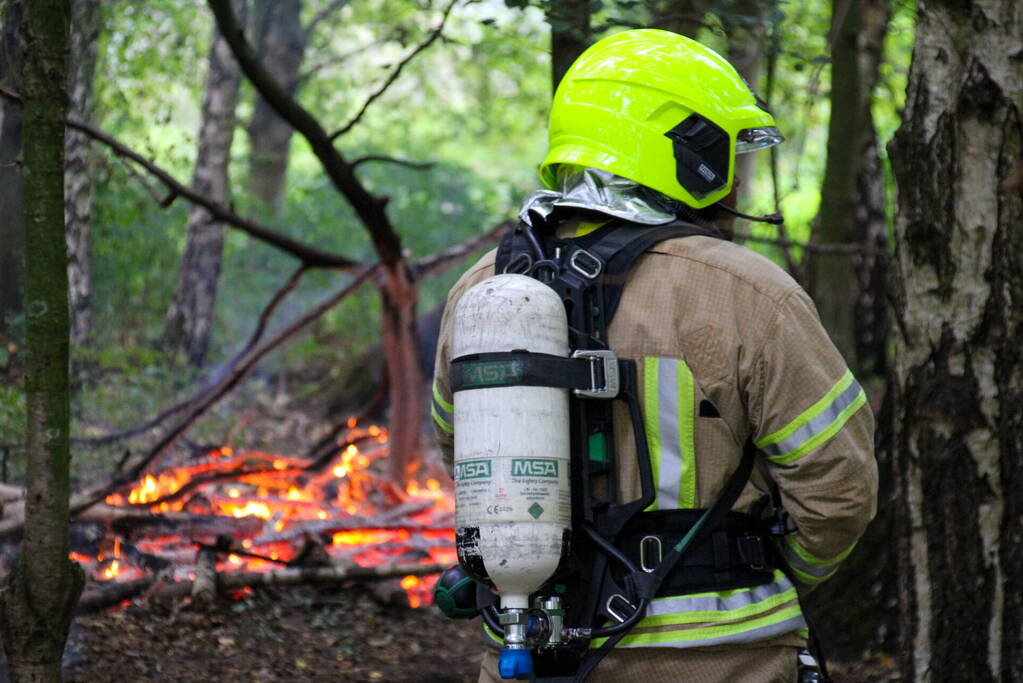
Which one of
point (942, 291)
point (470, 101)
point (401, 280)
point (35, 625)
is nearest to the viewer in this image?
point (35, 625)

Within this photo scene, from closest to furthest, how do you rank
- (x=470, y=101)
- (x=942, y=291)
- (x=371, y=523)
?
1. (x=942, y=291)
2. (x=371, y=523)
3. (x=470, y=101)

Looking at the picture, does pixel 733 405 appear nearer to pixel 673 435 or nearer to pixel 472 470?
pixel 673 435

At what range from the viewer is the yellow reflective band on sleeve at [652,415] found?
2.26 meters

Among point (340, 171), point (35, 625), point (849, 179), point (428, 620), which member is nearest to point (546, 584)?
point (35, 625)

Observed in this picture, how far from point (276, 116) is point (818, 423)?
49.0 ft

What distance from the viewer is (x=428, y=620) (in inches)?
237

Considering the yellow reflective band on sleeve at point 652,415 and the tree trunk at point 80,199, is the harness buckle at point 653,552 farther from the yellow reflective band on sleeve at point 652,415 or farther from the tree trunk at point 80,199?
the tree trunk at point 80,199

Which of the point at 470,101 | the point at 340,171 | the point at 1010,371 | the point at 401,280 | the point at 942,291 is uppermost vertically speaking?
the point at 470,101

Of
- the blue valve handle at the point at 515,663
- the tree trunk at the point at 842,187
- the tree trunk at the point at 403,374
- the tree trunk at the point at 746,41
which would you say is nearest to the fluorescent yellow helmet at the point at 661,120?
the blue valve handle at the point at 515,663

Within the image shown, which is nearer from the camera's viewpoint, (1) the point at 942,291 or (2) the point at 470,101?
(1) the point at 942,291

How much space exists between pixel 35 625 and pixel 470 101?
20.6 m

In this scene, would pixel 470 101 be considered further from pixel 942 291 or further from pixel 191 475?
pixel 942 291

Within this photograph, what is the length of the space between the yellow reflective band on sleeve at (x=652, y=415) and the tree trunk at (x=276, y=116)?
13525 mm

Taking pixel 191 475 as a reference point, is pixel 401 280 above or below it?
above
